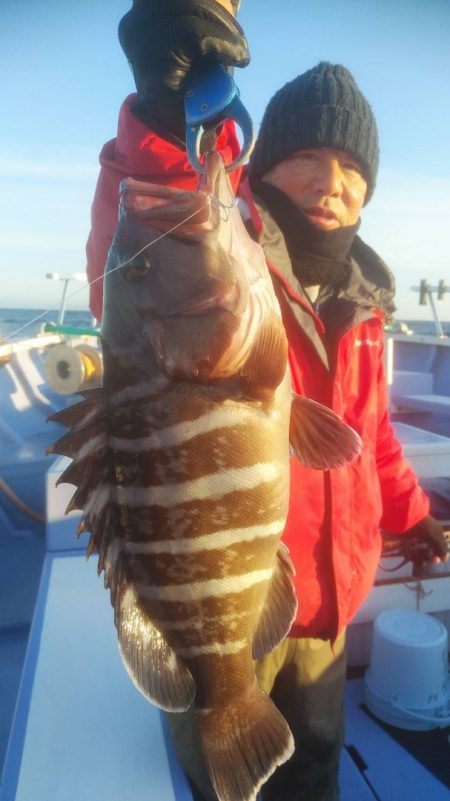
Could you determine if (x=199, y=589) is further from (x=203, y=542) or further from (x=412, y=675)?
(x=412, y=675)

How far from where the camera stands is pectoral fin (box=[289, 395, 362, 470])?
5.35 feet

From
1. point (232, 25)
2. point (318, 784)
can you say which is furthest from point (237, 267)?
point (318, 784)

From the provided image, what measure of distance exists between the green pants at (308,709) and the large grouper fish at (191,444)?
581mm

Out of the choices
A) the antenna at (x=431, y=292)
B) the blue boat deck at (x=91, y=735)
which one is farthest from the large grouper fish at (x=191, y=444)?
the antenna at (x=431, y=292)

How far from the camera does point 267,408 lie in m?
1.52

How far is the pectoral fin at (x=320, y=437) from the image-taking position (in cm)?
163

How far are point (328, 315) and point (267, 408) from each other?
89cm

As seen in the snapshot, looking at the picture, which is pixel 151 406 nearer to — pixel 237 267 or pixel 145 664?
pixel 237 267

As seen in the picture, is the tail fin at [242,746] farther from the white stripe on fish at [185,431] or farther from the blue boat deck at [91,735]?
the white stripe on fish at [185,431]

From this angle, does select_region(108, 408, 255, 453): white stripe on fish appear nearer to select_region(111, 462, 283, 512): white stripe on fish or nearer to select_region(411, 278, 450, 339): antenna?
select_region(111, 462, 283, 512): white stripe on fish

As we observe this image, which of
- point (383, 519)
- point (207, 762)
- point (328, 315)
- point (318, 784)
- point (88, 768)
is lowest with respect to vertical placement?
point (318, 784)

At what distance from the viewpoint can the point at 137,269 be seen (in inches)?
60.0

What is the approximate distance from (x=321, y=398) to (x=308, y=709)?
4.40ft

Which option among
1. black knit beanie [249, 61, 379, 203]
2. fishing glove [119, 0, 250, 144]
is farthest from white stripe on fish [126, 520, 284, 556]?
black knit beanie [249, 61, 379, 203]
